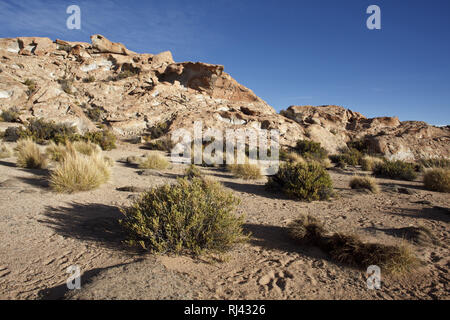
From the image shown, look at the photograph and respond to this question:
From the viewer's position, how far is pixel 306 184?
6367 mm

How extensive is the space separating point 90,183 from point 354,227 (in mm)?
6358

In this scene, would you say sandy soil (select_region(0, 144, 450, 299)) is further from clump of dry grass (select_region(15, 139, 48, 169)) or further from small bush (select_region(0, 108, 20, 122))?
small bush (select_region(0, 108, 20, 122))

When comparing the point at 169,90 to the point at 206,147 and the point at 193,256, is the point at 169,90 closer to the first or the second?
the point at 206,147


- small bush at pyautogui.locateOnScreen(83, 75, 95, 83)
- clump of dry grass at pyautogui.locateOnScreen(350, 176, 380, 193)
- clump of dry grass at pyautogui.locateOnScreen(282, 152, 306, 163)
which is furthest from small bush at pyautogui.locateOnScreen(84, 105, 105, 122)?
clump of dry grass at pyautogui.locateOnScreen(350, 176, 380, 193)

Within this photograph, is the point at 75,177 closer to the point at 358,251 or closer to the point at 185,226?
the point at 185,226

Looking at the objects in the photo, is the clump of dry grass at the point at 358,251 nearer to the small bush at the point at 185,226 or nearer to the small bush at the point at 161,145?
the small bush at the point at 185,226

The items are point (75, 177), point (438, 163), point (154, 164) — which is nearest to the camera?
point (75, 177)

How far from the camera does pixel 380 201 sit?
6.44 m

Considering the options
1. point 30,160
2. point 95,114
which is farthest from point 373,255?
point 95,114

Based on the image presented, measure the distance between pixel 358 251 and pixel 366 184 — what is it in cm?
554

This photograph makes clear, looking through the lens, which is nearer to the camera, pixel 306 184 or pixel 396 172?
pixel 306 184

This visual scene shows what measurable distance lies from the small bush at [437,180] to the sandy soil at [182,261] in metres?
2.92

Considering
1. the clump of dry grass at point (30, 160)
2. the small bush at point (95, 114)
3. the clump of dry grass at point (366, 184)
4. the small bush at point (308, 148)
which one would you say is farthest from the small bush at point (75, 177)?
the small bush at point (95, 114)

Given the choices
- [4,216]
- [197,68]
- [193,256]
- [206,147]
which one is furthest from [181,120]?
[193,256]
